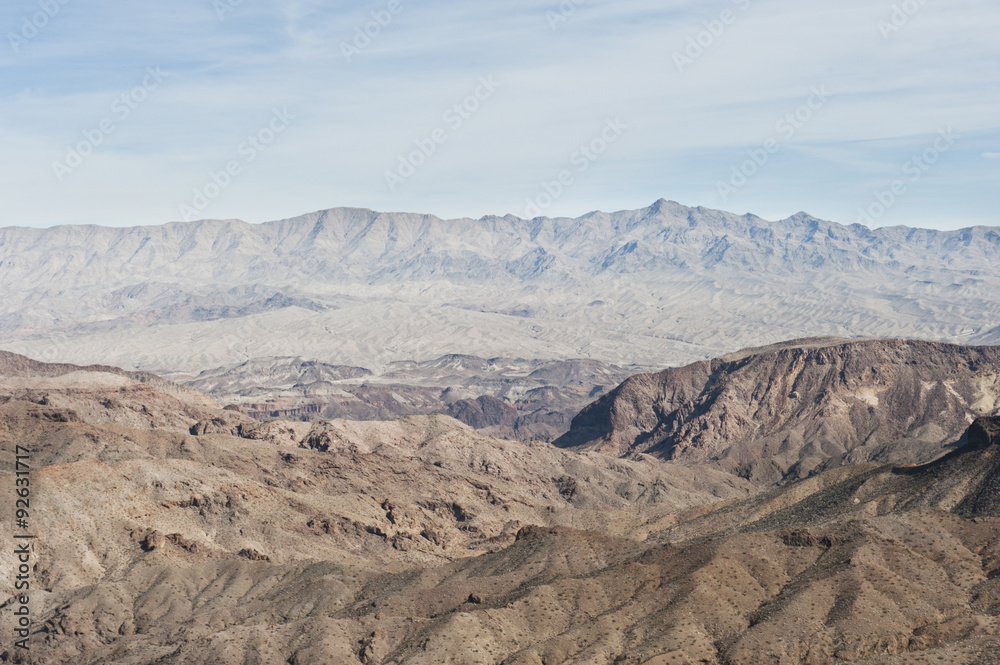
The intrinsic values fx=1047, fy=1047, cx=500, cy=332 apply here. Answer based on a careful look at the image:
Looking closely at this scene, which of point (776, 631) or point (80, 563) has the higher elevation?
point (80, 563)

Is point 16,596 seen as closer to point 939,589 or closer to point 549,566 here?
point 549,566

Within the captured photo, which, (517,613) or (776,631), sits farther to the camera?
(517,613)

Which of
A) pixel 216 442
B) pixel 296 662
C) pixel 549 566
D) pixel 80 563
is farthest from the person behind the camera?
pixel 216 442

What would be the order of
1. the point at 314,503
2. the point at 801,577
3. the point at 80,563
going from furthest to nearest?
1. the point at 314,503
2. the point at 80,563
3. the point at 801,577

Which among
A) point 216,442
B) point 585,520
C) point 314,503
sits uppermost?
point 216,442

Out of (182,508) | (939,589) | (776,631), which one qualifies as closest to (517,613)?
(776,631)

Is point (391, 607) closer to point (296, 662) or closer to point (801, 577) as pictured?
point (296, 662)

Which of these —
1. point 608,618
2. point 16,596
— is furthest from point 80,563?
point 608,618
